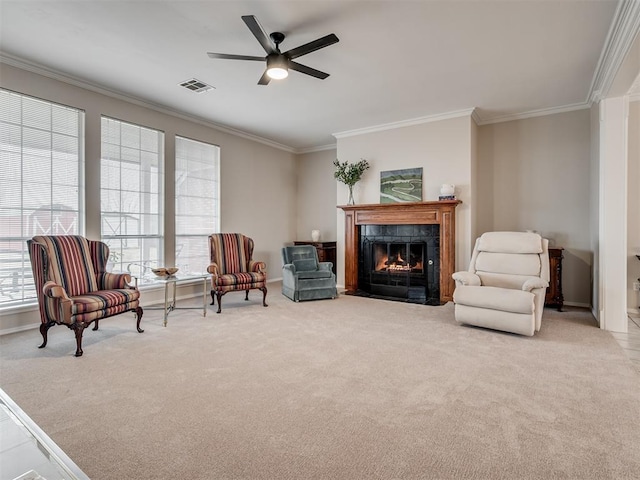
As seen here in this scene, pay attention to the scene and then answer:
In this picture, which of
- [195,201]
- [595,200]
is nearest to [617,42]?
[595,200]

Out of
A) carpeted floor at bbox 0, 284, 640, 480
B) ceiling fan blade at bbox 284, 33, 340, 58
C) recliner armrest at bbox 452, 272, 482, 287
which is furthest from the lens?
recliner armrest at bbox 452, 272, 482, 287

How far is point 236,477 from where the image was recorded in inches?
61.1

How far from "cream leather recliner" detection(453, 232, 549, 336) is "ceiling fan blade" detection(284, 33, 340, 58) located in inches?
112

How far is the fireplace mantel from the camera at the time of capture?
537cm

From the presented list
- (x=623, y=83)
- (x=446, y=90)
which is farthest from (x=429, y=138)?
(x=623, y=83)

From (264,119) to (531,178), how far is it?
4.39 m

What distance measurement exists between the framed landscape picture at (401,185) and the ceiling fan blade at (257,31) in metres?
3.26

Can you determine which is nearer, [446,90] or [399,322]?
[399,322]

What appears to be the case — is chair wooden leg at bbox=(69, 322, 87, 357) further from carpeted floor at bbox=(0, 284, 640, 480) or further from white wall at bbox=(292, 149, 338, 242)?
white wall at bbox=(292, 149, 338, 242)

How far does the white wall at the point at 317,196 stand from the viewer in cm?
755

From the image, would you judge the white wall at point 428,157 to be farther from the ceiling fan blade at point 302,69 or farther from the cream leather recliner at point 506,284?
the ceiling fan blade at point 302,69

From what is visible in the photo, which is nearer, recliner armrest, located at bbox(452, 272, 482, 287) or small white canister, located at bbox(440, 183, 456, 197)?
recliner armrest, located at bbox(452, 272, 482, 287)

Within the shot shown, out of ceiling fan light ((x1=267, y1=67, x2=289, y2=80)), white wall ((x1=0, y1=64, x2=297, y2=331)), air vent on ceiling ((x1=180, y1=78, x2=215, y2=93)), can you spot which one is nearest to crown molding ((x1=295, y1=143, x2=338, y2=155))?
white wall ((x1=0, y1=64, x2=297, y2=331))

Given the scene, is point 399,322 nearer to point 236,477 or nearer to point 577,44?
point 236,477
